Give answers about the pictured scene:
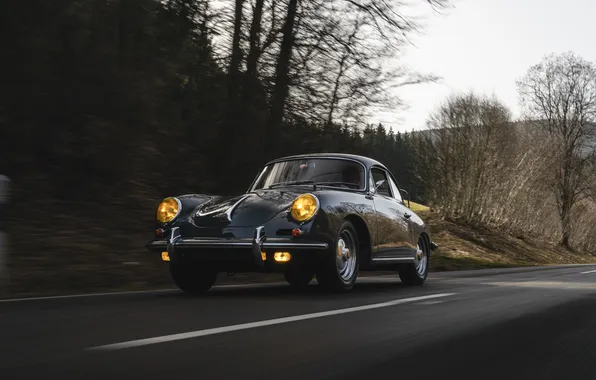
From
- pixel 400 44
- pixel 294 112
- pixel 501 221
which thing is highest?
pixel 400 44

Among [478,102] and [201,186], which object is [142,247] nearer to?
[201,186]

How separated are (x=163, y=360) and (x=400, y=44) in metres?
15.9

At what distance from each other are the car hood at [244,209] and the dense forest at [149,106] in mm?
2377

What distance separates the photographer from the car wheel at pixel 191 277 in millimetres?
7656

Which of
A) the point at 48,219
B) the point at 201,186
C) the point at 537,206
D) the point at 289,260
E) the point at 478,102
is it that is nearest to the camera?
the point at 289,260

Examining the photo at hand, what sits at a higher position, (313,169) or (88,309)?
(313,169)

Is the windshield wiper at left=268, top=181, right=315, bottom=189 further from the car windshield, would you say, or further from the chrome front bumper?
the chrome front bumper

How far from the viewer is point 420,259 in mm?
9961

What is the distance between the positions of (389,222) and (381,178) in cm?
78

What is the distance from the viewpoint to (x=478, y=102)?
106 ft

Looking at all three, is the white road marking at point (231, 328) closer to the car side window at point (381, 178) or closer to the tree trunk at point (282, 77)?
the car side window at point (381, 178)

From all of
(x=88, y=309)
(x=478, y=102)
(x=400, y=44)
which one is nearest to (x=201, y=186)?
(x=400, y=44)

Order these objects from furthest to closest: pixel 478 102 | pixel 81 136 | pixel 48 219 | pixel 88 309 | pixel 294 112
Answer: pixel 478 102, pixel 294 112, pixel 81 136, pixel 48 219, pixel 88 309

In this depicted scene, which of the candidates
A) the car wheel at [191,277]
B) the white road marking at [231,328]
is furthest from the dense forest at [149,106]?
the white road marking at [231,328]
